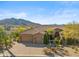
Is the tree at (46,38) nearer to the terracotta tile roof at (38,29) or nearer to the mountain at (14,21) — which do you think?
the terracotta tile roof at (38,29)

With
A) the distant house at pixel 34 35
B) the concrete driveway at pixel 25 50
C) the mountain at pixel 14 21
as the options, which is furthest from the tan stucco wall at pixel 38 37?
the mountain at pixel 14 21

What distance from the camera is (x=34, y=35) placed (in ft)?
19.5

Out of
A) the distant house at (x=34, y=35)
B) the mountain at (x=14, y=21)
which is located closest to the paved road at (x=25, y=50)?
the distant house at (x=34, y=35)

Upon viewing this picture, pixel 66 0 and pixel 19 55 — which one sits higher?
pixel 66 0

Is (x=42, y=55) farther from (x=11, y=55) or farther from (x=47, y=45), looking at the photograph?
(x=11, y=55)

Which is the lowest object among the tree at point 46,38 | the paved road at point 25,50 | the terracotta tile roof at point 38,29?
the paved road at point 25,50

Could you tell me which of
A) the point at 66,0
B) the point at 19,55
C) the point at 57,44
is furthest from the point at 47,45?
the point at 66,0

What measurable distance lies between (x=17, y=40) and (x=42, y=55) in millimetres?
670

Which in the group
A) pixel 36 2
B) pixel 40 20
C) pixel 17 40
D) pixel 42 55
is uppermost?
pixel 36 2

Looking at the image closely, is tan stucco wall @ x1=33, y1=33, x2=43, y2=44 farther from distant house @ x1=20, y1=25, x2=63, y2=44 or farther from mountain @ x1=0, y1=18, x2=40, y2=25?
mountain @ x1=0, y1=18, x2=40, y2=25

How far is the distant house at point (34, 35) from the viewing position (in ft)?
19.4

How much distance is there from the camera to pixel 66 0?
19.4ft

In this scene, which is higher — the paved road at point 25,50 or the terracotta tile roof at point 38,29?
the terracotta tile roof at point 38,29

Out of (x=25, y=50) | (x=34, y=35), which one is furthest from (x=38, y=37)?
(x=25, y=50)
